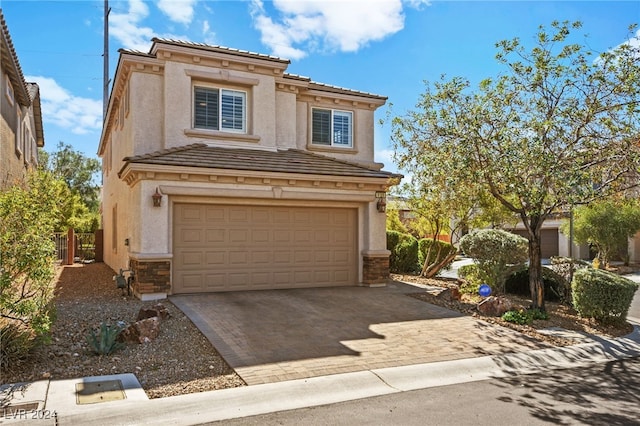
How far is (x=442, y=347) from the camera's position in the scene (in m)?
8.16

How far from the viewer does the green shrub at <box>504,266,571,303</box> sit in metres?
12.9

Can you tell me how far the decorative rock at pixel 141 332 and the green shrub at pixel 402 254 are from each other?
12212mm

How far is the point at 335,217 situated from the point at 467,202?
16.1 ft

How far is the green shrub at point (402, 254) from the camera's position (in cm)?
1883

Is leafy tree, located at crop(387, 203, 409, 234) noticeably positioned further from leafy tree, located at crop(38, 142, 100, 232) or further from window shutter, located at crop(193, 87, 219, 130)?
leafy tree, located at crop(38, 142, 100, 232)

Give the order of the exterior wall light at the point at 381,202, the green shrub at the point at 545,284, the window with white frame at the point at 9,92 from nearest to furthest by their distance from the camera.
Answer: the green shrub at the point at 545,284 → the exterior wall light at the point at 381,202 → the window with white frame at the point at 9,92

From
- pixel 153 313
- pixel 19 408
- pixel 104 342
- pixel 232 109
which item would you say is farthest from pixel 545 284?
pixel 19 408

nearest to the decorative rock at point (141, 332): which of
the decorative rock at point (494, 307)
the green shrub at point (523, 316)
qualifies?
the decorative rock at point (494, 307)

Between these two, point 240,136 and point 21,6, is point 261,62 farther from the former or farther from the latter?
point 21,6

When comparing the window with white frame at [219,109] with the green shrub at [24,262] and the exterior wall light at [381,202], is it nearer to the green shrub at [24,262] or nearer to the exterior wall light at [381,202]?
the exterior wall light at [381,202]

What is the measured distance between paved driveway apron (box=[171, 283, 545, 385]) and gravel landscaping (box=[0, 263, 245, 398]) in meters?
0.28

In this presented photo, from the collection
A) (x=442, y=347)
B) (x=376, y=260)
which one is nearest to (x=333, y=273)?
(x=376, y=260)

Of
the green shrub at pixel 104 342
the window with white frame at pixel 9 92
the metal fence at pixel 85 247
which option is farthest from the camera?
the metal fence at pixel 85 247

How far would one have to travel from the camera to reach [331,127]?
15609 mm
